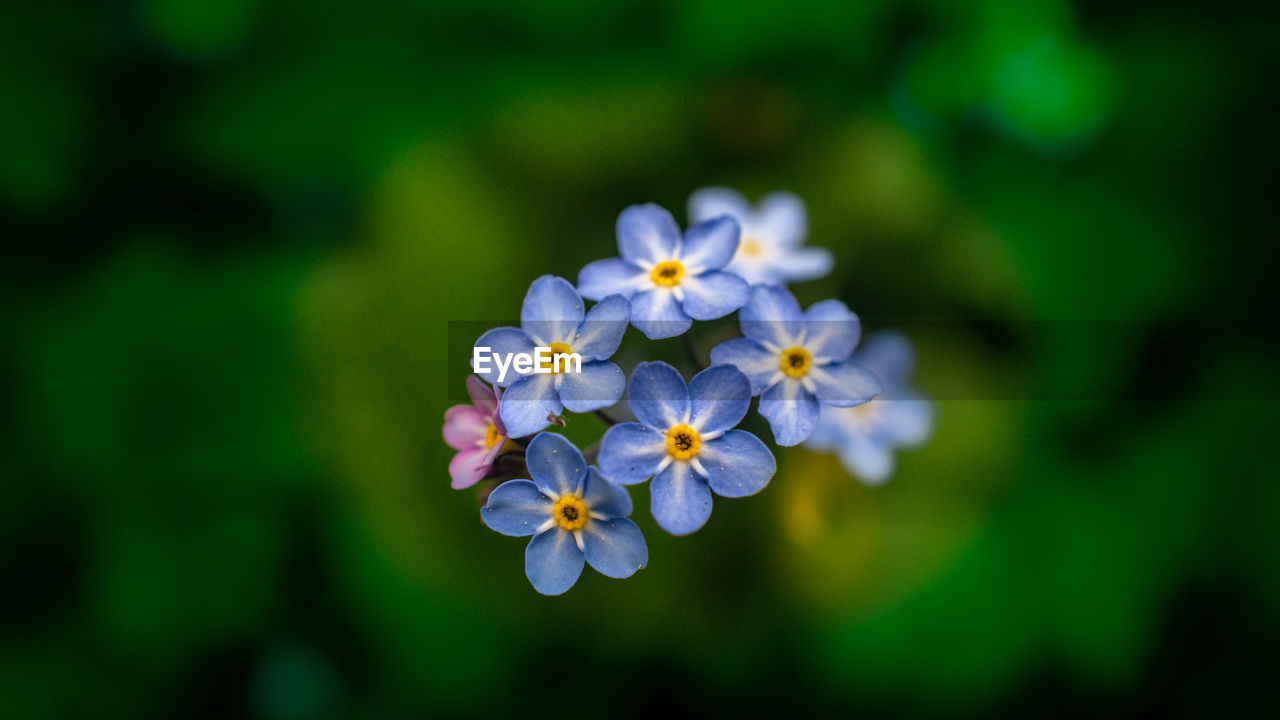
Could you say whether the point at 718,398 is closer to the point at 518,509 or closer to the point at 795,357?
the point at 795,357

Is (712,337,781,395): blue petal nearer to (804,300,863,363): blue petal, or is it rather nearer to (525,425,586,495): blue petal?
(804,300,863,363): blue petal

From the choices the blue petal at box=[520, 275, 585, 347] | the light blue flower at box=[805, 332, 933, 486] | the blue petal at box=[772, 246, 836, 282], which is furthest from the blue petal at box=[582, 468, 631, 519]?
the light blue flower at box=[805, 332, 933, 486]

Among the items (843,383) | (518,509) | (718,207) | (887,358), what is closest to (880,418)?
(887,358)

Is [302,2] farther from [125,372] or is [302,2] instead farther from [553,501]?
[553,501]

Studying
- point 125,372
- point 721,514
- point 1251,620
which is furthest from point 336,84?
point 1251,620

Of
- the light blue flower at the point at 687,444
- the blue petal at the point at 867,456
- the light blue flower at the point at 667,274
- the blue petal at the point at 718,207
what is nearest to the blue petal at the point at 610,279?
the light blue flower at the point at 667,274

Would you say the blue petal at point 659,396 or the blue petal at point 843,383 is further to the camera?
the blue petal at point 843,383

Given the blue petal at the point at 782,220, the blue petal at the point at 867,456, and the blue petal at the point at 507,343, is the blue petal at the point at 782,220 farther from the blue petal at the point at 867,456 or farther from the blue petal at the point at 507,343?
the blue petal at the point at 507,343

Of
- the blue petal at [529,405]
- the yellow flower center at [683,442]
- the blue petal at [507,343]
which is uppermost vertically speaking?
the blue petal at [507,343]
